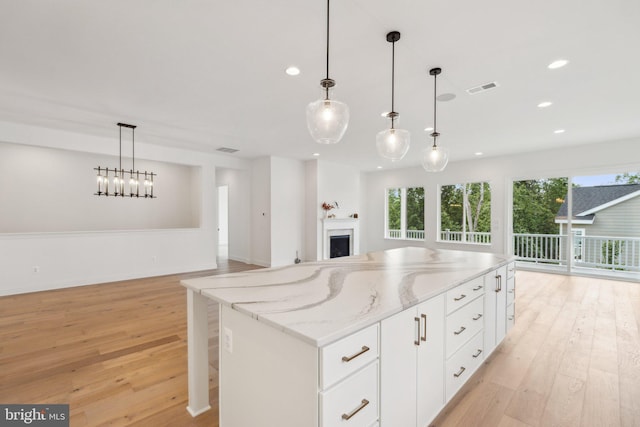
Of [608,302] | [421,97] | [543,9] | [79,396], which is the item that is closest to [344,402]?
[79,396]

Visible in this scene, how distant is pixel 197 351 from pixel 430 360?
1.44 m

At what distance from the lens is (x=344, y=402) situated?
1153mm

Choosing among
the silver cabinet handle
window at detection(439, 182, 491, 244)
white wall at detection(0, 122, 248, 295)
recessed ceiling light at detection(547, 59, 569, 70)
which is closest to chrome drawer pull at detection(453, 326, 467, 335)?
the silver cabinet handle

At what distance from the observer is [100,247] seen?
17.5 ft

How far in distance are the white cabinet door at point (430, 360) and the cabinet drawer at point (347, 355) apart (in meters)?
0.45

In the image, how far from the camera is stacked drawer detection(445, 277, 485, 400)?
190cm

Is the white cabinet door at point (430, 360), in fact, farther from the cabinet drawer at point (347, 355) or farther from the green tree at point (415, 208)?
the green tree at point (415, 208)

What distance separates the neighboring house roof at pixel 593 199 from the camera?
5748 mm

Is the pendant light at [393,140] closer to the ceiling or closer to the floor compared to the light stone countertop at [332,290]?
closer to the ceiling

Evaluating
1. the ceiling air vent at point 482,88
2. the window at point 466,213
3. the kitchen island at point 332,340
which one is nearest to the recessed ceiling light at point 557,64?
the ceiling air vent at point 482,88

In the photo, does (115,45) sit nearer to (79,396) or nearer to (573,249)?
(79,396)

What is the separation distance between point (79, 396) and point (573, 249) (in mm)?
8214

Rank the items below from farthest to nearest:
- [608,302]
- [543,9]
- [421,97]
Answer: [608,302]
[421,97]
[543,9]

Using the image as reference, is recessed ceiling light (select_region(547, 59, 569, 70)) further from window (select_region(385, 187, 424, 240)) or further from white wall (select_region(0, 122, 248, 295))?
white wall (select_region(0, 122, 248, 295))
